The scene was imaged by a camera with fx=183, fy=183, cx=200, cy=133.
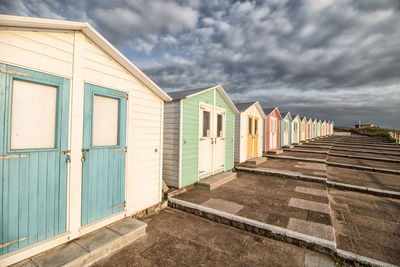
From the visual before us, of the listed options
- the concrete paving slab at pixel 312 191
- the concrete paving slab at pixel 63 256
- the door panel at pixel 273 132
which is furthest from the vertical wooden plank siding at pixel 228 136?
the door panel at pixel 273 132

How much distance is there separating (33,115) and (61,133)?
48 centimetres

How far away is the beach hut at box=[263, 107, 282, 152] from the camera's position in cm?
1557

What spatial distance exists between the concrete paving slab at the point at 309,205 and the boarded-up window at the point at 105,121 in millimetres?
5377

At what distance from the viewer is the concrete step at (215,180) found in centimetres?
695

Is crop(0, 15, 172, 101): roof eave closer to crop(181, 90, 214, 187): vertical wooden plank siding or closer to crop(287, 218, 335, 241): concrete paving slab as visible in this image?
crop(181, 90, 214, 187): vertical wooden plank siding

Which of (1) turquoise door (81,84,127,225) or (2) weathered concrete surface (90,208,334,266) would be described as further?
(1) turquoise door (81,84,127,225)

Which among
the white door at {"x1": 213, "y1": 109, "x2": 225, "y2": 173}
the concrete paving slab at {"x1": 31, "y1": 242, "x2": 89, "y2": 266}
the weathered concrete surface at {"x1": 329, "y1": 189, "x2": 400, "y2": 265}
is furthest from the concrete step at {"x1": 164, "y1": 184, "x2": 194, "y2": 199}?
the weathered concrete surface at {"x1": 329, "y1": 189, "x2": 400, "y2": 265}

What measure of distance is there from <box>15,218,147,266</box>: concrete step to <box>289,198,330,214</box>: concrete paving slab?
4.42 meters

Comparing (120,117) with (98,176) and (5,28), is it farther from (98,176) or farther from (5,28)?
(5,28)

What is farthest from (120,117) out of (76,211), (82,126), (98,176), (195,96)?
(195,96)

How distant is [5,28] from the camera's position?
270cm

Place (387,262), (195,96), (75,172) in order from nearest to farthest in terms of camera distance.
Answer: (387,262) → (75,172) → (195,96)

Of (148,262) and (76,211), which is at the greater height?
(76,211)

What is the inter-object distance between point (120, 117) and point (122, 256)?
2840 mm
